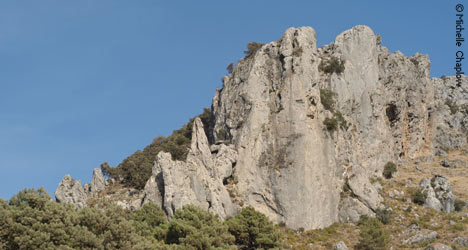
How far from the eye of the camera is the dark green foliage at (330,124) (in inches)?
2933

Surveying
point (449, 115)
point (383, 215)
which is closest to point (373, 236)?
point (383, 215)

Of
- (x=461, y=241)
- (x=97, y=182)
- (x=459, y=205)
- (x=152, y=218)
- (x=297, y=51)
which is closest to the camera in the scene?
(x=152, y=218)

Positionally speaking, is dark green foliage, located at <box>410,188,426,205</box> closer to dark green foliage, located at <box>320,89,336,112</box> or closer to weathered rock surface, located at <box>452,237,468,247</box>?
weathered rock surface, located at <box>452,237,468,247</box>

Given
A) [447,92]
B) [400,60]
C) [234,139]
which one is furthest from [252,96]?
[447,92]

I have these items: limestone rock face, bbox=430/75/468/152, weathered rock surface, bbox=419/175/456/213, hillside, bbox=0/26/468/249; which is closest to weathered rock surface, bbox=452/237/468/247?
hillside, bbox=0/26/468/249

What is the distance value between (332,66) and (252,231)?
3398 centimetres

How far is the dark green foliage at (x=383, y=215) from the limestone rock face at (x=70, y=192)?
3112 centimetres

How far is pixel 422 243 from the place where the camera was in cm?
6575

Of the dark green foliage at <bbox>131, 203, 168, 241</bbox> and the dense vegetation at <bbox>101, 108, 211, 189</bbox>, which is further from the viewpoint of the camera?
the dense vegetation at <bbox>101, 108, 211, 189</bbox>

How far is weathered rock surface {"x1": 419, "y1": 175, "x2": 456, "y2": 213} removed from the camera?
75.8 meters

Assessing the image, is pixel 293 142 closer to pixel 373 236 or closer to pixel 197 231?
pixel 373 236

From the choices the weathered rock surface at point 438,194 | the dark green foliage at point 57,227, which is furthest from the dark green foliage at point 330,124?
the dark green foliage at point 57,227

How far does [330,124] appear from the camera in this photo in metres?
74.6

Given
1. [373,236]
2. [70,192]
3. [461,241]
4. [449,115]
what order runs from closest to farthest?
1. [461,241]
2. [373,236]
3. [70,192]
4. [449,115]
